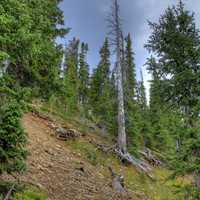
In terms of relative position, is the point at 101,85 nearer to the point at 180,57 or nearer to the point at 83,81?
the point at 83,81

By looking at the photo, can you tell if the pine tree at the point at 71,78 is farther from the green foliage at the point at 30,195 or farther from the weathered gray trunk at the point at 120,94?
the green foliage at the point at 30,195

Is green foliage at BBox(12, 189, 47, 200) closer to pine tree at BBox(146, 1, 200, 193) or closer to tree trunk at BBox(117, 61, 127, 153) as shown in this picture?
pine tree at BBox(146, 1, 200, 193)

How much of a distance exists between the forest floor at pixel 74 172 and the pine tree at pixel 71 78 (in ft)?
9.75

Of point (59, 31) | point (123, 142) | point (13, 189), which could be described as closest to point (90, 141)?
point (123, 142)

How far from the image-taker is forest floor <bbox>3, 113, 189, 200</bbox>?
11.9m

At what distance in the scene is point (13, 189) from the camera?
7965mm

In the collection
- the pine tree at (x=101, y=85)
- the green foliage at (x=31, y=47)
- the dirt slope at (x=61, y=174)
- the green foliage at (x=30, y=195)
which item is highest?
the pine tree at (x=101, y=85)

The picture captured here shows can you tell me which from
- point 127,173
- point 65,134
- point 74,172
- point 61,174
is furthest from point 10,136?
point 65,134

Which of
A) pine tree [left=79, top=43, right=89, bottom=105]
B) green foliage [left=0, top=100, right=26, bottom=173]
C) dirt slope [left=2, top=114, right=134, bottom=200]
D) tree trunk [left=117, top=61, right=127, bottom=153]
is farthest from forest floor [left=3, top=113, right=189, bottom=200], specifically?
pine tree [left=79, top=43, right=89, bottom=105]

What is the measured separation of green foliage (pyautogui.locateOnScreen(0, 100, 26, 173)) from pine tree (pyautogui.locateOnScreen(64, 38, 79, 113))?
657cm

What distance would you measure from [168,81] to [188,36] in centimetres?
208

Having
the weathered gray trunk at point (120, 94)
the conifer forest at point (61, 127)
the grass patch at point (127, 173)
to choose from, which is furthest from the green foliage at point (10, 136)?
the weathered gray trunk at point (120, 94)

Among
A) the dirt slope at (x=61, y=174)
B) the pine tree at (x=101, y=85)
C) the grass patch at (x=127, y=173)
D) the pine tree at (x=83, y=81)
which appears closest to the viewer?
the dirt slope at (x=61, y=174)

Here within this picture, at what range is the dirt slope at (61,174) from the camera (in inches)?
456
